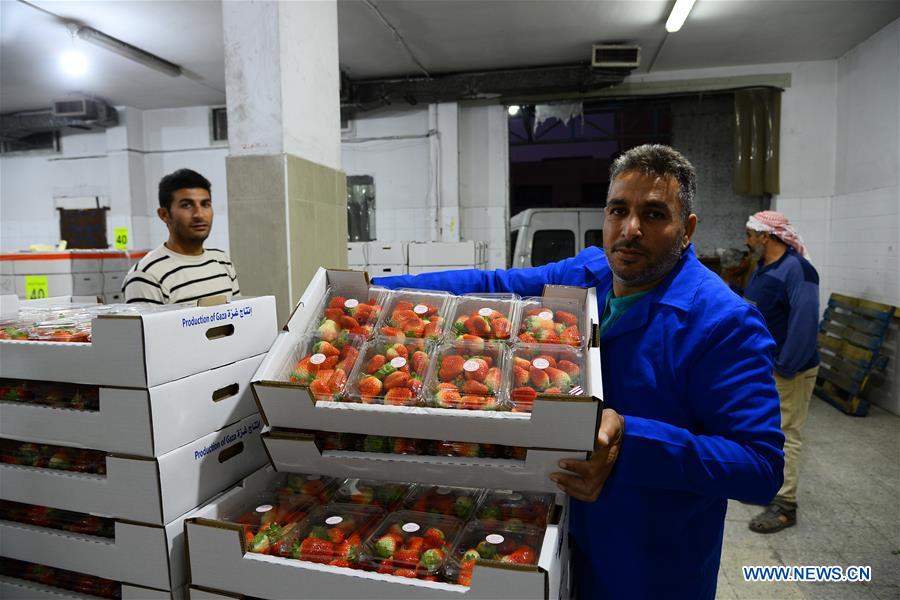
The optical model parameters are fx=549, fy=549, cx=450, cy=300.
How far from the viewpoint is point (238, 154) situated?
301 centimetres

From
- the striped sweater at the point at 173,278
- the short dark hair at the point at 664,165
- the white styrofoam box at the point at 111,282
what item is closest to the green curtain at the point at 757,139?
the short dark hair at the point at 664,165

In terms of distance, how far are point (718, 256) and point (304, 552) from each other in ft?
23.7

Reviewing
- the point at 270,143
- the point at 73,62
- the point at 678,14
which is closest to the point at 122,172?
the point at 73,62

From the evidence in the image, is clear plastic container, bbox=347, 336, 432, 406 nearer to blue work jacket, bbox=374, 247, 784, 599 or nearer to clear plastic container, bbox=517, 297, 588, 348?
clear plastic container, bbox=517, 297, 588, 348

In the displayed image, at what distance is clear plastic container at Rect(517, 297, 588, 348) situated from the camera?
1.26m

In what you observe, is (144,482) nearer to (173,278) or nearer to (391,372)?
(391,372)

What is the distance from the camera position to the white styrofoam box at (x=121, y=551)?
1150mm

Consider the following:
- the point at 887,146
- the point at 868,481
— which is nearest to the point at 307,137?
the point at 868,481

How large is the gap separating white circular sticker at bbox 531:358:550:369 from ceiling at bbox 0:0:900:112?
480 cm

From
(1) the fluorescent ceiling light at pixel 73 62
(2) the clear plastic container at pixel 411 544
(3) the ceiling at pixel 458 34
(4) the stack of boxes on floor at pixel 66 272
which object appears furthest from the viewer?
(1) the fluorescent ceiling light at pixel 73 62

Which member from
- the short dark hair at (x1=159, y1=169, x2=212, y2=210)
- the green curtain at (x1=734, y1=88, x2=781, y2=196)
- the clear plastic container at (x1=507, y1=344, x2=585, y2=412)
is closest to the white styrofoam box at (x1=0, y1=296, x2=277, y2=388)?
the clear plastic container at (x1=507, y1=344, x2=585, y2=412)

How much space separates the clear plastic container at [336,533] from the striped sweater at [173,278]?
1316 mm

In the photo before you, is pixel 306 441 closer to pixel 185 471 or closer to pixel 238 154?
pixel 185 471

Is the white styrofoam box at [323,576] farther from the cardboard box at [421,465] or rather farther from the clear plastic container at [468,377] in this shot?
the clear plastic container at [468,377]
